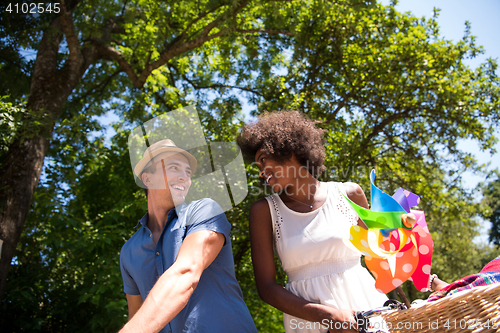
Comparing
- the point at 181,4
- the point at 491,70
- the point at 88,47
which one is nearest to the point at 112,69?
the point at 88,47

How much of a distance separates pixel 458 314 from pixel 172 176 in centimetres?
137

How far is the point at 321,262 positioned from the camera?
168cm

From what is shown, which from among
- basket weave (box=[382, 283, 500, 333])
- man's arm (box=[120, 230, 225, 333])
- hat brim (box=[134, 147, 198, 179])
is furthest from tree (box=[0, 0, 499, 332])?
basket weave (box=[382, 283, 500, 333])

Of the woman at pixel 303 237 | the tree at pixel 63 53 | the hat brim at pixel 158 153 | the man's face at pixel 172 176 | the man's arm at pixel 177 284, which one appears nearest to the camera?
the man's arm at pixel 177 284

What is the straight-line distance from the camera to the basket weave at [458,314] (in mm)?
953

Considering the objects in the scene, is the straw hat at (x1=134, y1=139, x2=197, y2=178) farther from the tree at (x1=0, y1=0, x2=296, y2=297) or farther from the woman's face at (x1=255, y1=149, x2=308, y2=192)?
the tree at (x1=0, y1=0, x2=296, y2=297)

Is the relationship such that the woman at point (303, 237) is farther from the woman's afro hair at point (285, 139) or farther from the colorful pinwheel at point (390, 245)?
the colorful pinwheel at point (390, 245)

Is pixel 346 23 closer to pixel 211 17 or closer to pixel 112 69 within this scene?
pixel 211 17

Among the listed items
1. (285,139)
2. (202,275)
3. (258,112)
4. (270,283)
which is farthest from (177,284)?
(258,112)

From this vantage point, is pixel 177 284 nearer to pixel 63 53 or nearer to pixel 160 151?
pixel 160 151

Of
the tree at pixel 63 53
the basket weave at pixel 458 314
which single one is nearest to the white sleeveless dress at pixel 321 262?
the basket weave at pixel 458 314

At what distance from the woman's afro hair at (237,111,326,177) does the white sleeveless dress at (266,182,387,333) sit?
34cm

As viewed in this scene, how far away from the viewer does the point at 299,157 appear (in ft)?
6.45

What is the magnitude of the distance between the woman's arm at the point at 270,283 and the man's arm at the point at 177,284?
30cm
